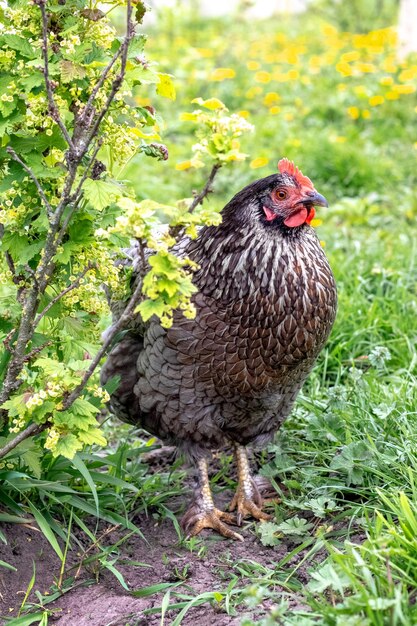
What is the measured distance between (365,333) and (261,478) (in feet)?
3.61

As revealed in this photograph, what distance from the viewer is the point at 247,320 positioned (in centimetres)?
322

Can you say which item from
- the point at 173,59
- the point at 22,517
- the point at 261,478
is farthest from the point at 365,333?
the point at 173,59

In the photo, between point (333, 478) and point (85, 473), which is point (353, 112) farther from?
point (85, 473)

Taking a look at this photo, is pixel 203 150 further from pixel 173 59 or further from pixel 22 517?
pixel 173 59

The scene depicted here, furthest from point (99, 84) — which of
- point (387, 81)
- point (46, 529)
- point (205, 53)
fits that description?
point (205, 53)

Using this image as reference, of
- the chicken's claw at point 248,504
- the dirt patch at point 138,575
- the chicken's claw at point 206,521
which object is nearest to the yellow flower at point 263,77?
the chicken's claw at point 248,504

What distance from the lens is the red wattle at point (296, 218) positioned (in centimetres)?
326

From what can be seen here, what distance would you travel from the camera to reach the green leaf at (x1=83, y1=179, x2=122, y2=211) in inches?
105

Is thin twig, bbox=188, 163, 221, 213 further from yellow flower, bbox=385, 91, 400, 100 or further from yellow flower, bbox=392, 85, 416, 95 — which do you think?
yellow flower, bbox=392, 85, 416, 95

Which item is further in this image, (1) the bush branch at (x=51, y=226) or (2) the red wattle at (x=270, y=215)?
(2) the red wattle at (x=270, y=215)

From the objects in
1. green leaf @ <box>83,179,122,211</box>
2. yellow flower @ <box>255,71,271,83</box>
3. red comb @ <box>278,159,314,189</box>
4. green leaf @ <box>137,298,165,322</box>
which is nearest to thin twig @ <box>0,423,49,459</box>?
green leaf @ <box>137,298,165,322</box>

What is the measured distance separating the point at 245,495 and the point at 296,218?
1.17 m

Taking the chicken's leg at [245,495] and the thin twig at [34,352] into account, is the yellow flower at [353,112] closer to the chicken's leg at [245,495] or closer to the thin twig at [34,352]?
the chicken's leg at [245,495]

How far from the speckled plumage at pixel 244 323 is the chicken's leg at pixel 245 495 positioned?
0.32m
